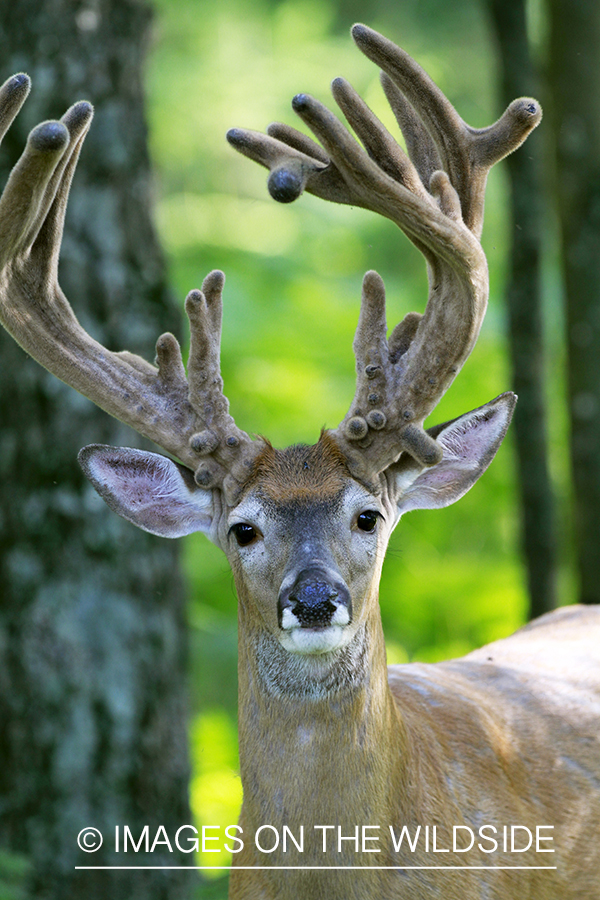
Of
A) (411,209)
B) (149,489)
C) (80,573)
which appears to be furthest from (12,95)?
(80,573)

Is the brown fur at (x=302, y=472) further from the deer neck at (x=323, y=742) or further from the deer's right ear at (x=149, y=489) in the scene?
the deer neck at (x=323, y=742)

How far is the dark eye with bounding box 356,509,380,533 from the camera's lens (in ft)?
13.4

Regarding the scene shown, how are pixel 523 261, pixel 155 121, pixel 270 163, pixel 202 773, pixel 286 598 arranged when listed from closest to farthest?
pixel 286 598, pixel 270 163, pixel 523 261, pixel 202 773, pixel 155 121

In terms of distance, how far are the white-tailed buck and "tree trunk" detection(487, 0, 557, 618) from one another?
344 centimetres

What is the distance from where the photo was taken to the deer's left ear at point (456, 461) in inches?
172

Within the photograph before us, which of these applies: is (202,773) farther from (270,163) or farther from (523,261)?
(270,163)

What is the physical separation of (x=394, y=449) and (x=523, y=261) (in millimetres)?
4135

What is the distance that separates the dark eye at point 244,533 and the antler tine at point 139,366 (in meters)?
0.20

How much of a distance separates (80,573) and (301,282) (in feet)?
22.8

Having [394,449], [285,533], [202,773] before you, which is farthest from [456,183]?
[202,773]

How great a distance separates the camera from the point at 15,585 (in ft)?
21.6

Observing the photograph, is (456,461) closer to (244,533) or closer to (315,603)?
(244,533)

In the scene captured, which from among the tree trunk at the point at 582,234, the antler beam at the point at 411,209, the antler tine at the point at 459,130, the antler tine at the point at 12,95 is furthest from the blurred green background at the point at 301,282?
the antler tine at the point at 12,95

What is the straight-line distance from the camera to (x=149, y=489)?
449 centimetres
